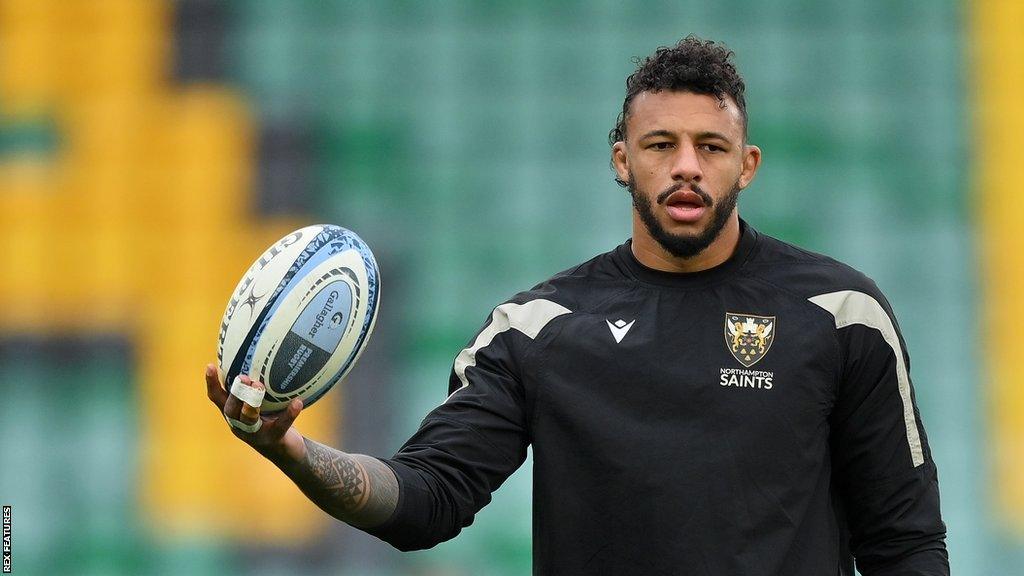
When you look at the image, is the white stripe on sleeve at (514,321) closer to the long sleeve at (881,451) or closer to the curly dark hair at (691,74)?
the curly dark hair at (691,74)

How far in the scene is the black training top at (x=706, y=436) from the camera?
2719 mm

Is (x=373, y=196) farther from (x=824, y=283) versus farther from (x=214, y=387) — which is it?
(x=214, y=387)

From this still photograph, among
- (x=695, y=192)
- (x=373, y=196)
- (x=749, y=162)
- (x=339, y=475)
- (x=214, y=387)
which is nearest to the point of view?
(x=214, y=387)

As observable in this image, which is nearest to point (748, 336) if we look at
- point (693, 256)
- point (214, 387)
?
point (693, 256)

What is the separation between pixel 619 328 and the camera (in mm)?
2902

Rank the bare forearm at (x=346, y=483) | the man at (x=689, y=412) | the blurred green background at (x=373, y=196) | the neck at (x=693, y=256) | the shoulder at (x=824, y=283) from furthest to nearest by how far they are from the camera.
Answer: the blurred green background at (x=373, y=196), the neck at (x=693, y=256), the shoulder at (x=824, y=283), the man at (x=689, y=412), the bare forearm at (x=346, y=483)

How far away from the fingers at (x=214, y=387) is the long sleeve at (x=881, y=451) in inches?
45.4

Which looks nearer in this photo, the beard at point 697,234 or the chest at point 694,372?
the chest at point 694,372

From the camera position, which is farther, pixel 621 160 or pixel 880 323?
pixel 621 160

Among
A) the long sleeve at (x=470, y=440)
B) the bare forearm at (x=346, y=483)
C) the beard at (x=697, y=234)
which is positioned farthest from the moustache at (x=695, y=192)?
the bare forearm at (x=346, y=483)

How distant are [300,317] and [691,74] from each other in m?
0.92

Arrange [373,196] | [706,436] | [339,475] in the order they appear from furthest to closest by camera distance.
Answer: [373,196] < [706,436] < [339,475]

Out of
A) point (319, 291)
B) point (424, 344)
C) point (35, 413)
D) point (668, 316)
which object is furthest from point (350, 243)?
point (35, 413)

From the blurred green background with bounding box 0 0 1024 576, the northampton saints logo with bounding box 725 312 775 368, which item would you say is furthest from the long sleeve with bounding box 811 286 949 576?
the blurred green background with bounding box 0 0 1024 576
